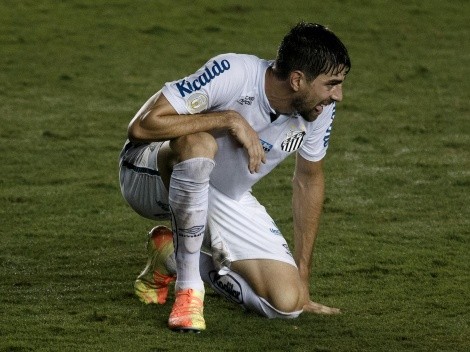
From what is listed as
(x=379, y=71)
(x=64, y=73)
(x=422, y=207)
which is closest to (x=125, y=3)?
(x=64, y=73)

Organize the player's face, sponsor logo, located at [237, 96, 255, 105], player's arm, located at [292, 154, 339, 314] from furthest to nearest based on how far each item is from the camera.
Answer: player's arm, located at [292, 154, 339, 314] → sponsor logo, located at [237, 96, 255, 105] → the player's face

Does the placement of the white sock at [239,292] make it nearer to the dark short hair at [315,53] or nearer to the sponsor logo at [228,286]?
the sponsor logo at [228,286]

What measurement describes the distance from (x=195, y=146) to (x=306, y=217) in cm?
69

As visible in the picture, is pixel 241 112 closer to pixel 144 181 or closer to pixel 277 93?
pixel 277 93

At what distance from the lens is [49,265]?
468cm

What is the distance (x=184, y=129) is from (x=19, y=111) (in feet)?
12.4

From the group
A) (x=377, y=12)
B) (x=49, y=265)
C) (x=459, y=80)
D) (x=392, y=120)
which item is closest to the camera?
(x=49, y=265)

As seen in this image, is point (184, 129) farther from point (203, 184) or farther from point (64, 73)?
point (64, 73)

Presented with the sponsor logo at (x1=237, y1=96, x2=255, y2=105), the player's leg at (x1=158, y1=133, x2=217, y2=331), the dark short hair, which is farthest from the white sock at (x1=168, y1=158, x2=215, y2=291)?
the dark short hair

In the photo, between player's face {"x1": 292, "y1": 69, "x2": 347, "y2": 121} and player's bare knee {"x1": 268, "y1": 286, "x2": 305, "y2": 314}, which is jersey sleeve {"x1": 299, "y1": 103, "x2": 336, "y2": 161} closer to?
player's face {"x1": 292, "y1": 69, "x2": 347, "y2": 121}

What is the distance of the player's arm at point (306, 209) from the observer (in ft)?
14.0

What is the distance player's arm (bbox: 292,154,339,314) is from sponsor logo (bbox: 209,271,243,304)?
277 millimetres

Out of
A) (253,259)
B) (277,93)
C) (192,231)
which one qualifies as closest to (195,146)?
(192,231)

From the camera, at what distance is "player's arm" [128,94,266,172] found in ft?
12.6
